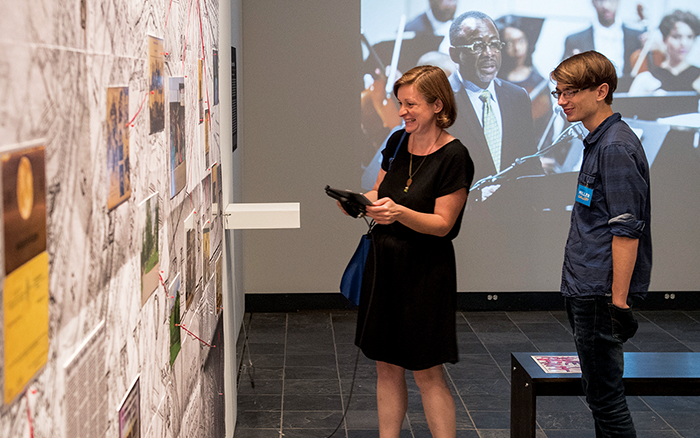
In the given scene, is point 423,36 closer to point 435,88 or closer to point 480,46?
point 480,46

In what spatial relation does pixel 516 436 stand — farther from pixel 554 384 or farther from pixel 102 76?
pixel 102 76

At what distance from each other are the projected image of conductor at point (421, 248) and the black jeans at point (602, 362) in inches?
16.9

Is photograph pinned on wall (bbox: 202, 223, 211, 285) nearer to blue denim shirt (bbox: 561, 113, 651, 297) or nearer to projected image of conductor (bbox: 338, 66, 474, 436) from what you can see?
projected image of conductor (bbox: 338, 66, 474, 436)

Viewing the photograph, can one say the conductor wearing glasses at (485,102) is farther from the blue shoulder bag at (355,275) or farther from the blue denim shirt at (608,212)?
the blue denim shirt at (608,212)

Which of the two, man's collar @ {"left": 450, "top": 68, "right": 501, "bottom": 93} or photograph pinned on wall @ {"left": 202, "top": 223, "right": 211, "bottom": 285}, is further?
man's collar @ {"left": 450, "top": 68, "right": 501, "bottom": 93}

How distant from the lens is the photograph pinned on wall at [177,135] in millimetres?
1608

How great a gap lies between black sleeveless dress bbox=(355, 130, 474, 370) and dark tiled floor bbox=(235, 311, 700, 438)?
942 mm

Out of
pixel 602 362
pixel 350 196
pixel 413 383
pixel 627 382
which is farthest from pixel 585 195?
pixel 413 383

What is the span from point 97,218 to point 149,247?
1.17ft

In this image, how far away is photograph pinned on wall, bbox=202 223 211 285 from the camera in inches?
87.7

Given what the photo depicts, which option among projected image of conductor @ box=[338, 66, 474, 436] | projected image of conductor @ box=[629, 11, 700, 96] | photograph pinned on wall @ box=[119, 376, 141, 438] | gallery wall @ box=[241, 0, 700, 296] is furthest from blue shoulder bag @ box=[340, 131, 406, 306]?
projected image of conductor @ box=[629, 11, 700, 96]

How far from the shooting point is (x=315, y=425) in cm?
332

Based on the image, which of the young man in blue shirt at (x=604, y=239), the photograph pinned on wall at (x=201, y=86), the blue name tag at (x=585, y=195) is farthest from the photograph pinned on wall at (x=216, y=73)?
the blue name tag at (x=585, y=195)

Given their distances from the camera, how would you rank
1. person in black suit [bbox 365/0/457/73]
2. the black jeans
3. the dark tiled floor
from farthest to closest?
person in black suit [bbox 365/0/457/73] < the dark tiled floor < the black jeans
